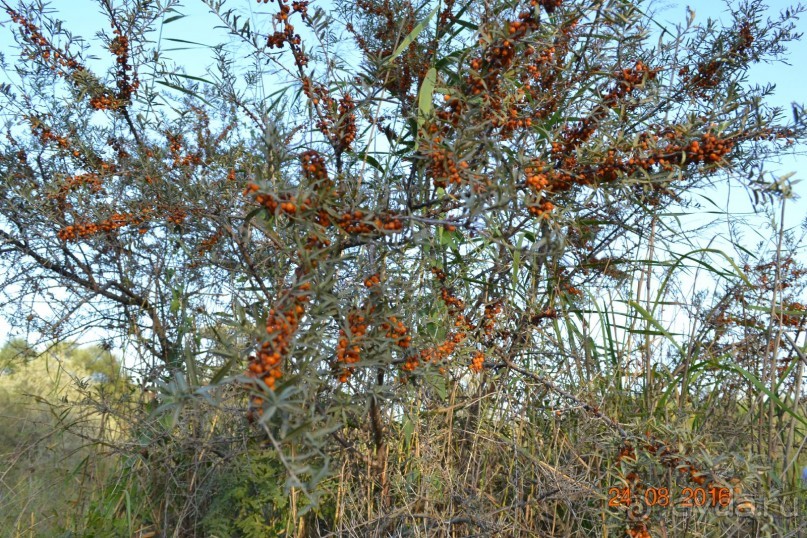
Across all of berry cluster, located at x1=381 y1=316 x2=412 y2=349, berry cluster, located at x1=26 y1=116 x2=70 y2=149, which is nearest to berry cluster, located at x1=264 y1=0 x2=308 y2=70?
berry cluster, located at x1=381 y1=316 x2=412 y2=349

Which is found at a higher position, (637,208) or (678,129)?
(637,208)

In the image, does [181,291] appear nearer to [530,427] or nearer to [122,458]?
[122,458]

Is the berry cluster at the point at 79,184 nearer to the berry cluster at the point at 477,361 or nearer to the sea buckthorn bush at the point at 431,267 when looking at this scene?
the sea buckthorn bush at the point at 431,267

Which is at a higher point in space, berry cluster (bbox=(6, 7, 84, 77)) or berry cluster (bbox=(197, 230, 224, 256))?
berry cluster (bbox=(6, 7, 84, 77))

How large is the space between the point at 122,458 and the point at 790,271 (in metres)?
2.71

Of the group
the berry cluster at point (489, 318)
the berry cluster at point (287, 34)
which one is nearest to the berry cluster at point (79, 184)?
the berry cluster at point (287, 34)

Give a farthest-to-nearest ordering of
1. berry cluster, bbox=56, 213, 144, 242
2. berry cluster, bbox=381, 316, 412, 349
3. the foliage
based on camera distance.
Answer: the foliage
berry cluster, bbox=56, 213, 144, 242
berry cluster, bbox=381, 316, 412, 349

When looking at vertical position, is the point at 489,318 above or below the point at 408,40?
below

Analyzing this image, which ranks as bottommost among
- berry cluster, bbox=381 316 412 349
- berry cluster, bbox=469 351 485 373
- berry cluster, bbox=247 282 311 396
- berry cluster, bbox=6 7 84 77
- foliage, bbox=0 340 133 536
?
foliage, bbox=0 340 133 536

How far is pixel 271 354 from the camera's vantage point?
40.1 inches

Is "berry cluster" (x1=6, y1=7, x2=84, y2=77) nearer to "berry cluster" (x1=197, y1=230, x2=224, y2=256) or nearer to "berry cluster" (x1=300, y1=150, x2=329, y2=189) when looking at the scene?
"berry cluster" (x1=197, y1=230, x2=224, y2=256)

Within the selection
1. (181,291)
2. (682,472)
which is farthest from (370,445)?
(181,291)

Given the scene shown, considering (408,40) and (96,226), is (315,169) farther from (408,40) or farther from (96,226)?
(96,226)

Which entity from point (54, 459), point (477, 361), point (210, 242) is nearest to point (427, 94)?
point (477, 361)
